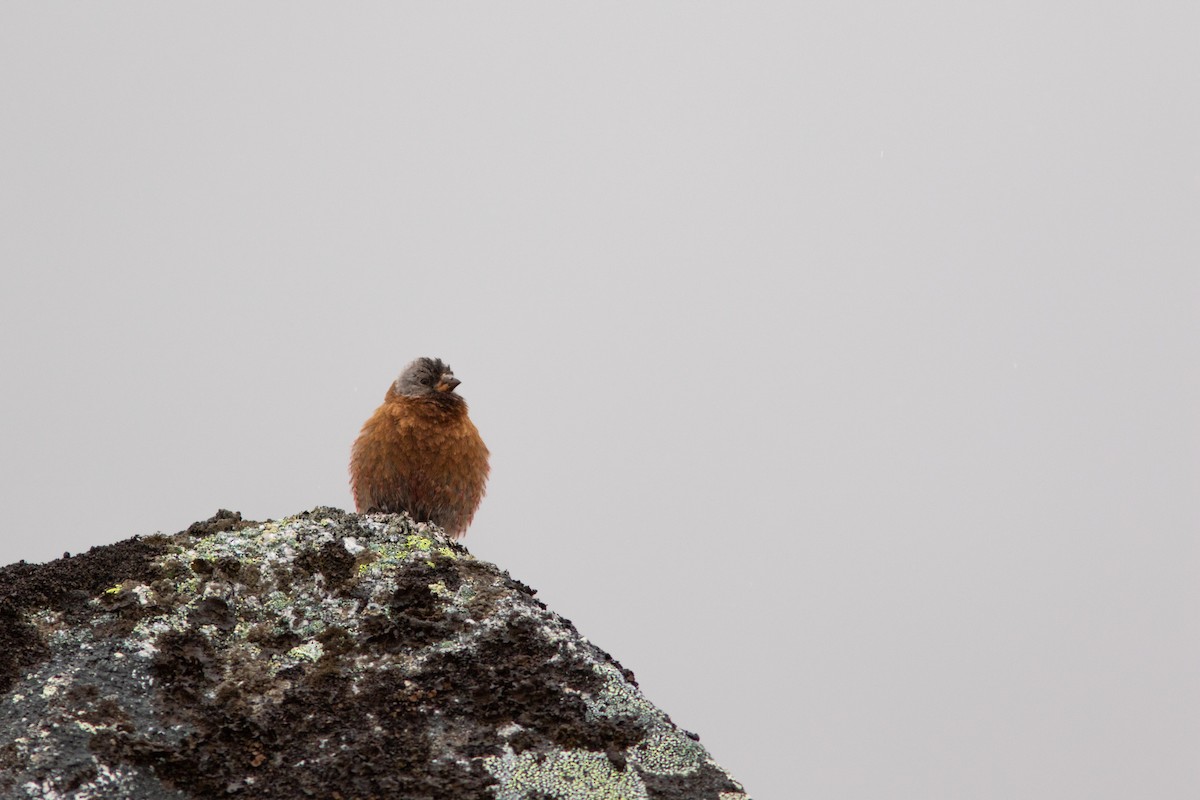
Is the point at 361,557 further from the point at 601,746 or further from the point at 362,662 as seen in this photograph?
the point at 601,746

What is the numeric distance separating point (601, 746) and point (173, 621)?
1.83m

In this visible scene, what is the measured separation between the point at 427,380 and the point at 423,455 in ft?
2.25

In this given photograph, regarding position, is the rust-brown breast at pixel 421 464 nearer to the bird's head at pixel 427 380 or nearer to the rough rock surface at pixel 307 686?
the bird's head at pixel 427 380

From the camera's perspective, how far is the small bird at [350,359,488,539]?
307 inches

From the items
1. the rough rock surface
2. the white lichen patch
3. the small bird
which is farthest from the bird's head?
the white lichen patch

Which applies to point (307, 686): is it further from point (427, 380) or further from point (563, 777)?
point (427, 380)

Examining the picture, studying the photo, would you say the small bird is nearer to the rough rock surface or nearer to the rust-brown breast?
the rust-brown breast

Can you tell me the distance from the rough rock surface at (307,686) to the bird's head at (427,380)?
3016 mm

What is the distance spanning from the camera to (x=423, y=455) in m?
7.78

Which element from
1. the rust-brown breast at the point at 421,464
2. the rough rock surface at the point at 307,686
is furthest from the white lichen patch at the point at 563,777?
the rust-brown breast at the point at 421,464

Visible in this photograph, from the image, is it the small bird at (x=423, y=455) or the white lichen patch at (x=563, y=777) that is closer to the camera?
the white lichen patch at (x=563, y=777)

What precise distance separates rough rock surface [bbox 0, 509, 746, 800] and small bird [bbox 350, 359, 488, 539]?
257cm

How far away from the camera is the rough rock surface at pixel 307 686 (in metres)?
3.79

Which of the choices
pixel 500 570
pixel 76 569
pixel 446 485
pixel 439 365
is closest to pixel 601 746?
pixel 500 570
